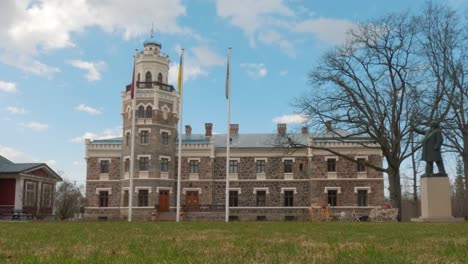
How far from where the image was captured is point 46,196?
4212 centimetres

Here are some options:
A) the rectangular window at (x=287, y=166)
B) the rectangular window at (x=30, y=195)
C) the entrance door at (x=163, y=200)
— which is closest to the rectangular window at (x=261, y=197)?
the rectangular window at (x=287, y=166)

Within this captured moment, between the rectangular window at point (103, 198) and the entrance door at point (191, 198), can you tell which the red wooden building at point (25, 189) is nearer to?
the rectangular window at point (103, 198)

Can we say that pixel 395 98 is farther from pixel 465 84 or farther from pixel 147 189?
pixel 147 189

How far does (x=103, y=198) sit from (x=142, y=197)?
4695mm

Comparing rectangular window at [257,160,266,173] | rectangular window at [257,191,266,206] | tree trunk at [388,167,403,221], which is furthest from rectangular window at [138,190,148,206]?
tree trunk at [388,167,403,221]

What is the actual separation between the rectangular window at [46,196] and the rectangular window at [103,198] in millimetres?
4459

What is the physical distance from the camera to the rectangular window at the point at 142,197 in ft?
132

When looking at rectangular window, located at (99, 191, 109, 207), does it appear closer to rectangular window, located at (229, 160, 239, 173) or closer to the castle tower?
the castle tower

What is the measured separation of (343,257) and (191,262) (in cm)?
150

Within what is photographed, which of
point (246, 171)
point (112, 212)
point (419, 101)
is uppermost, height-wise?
point (419, 101)

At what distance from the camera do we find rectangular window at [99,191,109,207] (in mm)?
42566

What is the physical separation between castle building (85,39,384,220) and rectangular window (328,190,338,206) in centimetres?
9

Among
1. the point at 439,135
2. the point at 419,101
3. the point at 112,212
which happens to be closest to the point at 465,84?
the point at 419,101

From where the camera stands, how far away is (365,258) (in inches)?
174
